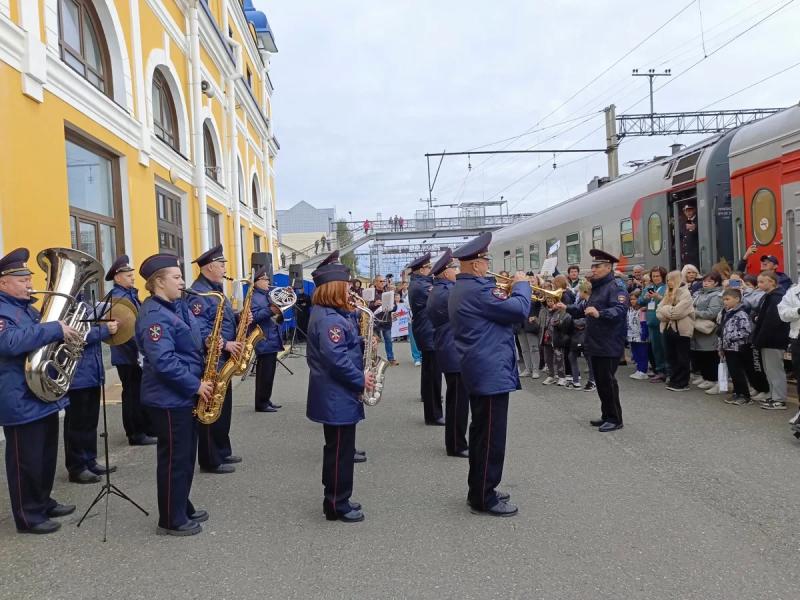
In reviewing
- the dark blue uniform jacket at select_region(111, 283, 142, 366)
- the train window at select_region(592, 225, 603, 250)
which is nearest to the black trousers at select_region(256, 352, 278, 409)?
the dark blue uniform jacket at select_region(111, 283, 142, 366)

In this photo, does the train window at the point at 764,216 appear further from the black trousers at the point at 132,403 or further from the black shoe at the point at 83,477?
the black shoe at the point at 83,477

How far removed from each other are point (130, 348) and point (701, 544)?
18.1ft

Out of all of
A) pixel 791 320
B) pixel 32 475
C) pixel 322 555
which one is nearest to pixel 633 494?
pixel 322 555

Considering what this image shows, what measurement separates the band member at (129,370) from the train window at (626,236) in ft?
32.8

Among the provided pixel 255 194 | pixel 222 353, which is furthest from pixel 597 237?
pixel 255 194

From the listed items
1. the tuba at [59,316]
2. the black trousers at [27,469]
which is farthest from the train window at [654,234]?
the black trousers at [27,469]

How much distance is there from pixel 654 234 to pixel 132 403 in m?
9.90

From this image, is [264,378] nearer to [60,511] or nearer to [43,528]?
[60,511]

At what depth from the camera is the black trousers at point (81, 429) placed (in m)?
5.34

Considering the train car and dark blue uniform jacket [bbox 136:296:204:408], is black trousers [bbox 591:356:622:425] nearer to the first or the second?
the train car

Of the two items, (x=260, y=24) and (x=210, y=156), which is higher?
(x=260, y=24)

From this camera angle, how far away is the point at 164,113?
14.2 metres

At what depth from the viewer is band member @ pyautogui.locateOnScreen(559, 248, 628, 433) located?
6512mm

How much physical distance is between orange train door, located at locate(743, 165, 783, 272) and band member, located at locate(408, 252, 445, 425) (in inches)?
201
